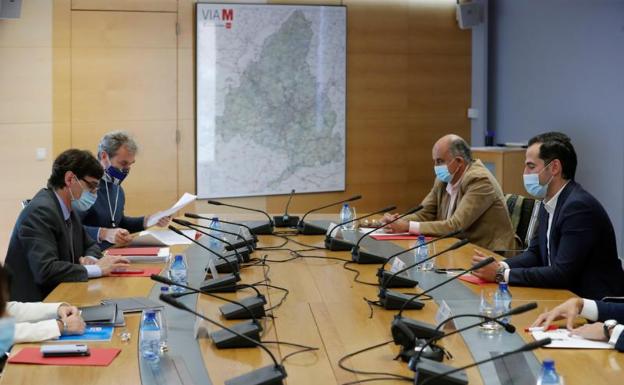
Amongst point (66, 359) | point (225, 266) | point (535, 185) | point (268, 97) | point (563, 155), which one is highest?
point (268, 97)

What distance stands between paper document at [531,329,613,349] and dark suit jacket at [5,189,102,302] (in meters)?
2.00

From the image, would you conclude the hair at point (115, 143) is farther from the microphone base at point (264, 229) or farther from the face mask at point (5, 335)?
the face mask at point (5, 335)

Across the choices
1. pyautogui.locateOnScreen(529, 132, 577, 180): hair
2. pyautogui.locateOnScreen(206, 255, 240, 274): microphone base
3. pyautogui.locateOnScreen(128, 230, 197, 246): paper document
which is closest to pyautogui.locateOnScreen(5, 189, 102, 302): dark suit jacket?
pyautogui.locateOnScreen(206, 255, 240, 274): microphone base

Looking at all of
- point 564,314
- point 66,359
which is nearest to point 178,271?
point 66,359

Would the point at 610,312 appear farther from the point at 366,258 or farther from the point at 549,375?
the point at 366,258

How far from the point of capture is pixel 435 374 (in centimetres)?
226

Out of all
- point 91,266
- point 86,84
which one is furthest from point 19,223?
point 86,84

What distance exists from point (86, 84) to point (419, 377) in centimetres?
604

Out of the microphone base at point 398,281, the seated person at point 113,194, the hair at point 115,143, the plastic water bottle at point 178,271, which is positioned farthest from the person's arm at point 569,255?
the hair at point 115,143

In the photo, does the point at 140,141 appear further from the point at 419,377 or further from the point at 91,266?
the point at 419,377

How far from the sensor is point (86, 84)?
7684mm

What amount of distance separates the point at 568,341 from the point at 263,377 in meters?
1.08

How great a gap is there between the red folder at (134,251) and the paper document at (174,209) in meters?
0.38

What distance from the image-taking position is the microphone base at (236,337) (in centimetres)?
270
